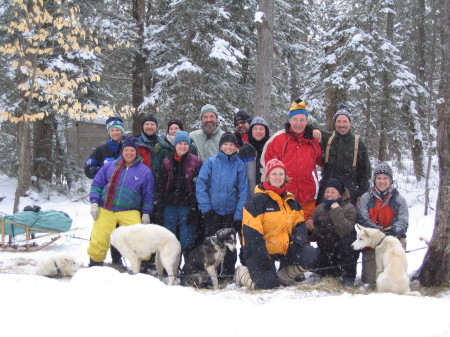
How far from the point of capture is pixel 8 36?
11688mm

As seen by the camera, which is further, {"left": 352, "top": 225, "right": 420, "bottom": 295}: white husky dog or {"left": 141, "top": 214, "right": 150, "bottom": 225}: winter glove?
{"left": 141, "top": 214, "right": 150, "bottom": 225}: winter glove

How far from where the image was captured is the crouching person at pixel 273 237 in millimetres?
4348

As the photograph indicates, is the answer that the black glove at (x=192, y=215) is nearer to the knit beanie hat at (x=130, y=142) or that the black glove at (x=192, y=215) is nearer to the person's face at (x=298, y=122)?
the knit beanie hat at (x=130, y=142)

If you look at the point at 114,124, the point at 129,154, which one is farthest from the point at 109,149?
the point at 129,154

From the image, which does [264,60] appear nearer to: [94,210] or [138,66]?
[138,66]

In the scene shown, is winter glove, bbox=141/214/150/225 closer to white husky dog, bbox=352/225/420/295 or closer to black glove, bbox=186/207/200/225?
black glove, bbox=186/207/200/225

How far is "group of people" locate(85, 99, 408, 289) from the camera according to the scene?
179 inches

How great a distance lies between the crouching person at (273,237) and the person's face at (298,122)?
83cm

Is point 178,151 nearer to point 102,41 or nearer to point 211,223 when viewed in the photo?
point 211,223

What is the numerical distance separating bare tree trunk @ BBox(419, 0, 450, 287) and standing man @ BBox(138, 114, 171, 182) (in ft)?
12.2

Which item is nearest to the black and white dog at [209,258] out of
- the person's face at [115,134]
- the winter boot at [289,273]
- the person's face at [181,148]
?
the winter boot at [289,273]

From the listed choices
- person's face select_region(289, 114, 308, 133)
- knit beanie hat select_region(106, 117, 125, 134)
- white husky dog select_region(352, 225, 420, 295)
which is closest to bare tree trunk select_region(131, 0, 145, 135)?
knit beanie hat select_region(106, 117, 125, 134)

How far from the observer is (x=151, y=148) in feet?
19.1

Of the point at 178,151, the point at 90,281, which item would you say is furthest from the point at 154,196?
the point at 90,281
